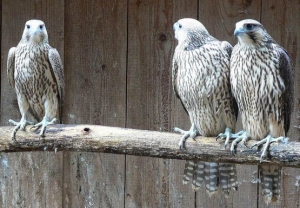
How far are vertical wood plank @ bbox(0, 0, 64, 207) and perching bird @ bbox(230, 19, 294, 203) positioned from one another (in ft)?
4.06

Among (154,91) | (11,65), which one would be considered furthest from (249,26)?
(11,65)

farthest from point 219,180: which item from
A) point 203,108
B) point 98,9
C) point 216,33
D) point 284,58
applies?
point 98,9

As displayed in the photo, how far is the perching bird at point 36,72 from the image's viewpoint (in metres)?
3.48

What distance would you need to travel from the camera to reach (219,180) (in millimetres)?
3301

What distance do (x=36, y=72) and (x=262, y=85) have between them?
3.98 ft

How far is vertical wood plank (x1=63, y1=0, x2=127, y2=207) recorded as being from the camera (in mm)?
3883

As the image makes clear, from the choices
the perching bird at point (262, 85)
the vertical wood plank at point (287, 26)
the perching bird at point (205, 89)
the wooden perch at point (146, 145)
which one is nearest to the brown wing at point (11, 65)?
the wooden perch at point (146, 145)

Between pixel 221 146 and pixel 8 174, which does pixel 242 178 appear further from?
pixel 8 174

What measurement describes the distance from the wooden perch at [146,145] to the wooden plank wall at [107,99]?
0.78 m

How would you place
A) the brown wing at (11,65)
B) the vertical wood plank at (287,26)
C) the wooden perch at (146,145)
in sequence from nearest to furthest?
the wooden perch at (146,145) → the brown wing at (11,65) → the vertical wood plank at (287,26)

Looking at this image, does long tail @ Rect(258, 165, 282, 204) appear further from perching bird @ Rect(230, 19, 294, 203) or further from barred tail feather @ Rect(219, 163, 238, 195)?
barred tail feather @ Rect(219, 163, 238, 195)

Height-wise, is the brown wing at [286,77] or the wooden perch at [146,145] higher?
the brown wing at [286,77]

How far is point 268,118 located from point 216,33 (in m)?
0.83

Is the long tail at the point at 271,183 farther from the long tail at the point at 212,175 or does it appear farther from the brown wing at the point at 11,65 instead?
the brown wing at the point at 11,65
